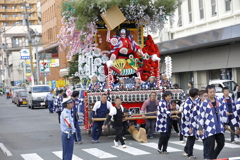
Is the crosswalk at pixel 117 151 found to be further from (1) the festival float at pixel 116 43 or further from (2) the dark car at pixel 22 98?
(2) the dark car at pixel 22 98

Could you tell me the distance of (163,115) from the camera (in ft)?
39.3

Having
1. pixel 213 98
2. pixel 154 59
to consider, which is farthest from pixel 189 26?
pixel 213 98

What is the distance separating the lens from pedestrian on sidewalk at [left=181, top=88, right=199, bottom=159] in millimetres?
10781

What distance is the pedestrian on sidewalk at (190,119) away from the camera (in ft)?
35.4

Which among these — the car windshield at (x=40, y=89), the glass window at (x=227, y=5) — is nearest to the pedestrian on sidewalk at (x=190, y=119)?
the glass window at (x=227, y=5)

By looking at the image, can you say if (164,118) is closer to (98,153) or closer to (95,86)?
(98,153)

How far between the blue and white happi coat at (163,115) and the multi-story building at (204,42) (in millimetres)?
14565

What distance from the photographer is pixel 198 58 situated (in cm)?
3234

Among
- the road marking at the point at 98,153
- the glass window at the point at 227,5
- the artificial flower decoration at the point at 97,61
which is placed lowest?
the road marking at the point at 98,153

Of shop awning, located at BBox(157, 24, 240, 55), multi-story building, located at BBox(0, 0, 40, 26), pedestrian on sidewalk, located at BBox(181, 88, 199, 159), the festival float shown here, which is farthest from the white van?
multi-story building, located at BBox(0, 0, 40, 26)

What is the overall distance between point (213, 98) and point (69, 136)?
318cm

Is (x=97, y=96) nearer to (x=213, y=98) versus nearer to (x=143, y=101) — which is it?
(x=143, y=101)

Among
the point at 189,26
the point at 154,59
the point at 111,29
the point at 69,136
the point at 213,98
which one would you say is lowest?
the point at 69,136

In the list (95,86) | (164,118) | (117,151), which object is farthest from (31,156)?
(95,86)
